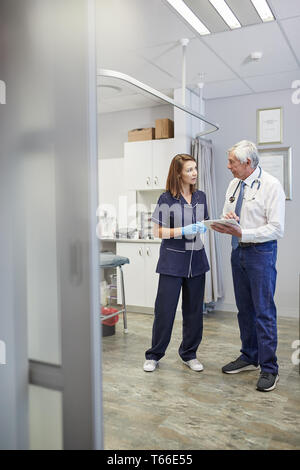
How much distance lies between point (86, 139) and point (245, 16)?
1.16m

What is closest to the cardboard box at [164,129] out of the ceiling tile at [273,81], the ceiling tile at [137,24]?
the ceiling tile at [273,81]

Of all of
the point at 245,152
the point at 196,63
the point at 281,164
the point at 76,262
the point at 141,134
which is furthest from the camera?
the point at 141,134

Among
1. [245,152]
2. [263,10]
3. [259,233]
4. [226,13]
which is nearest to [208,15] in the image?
[226,13]

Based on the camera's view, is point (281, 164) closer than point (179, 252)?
No

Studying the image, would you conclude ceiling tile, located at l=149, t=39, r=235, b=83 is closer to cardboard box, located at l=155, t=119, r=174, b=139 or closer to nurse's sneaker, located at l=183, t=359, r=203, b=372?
cardboard box, located at l=155, t=119, r=174, b=139

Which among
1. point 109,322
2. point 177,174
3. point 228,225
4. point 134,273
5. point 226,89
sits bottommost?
point 109,322

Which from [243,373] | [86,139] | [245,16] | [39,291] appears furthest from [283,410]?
[245,16]

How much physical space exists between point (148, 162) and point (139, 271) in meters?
0.80

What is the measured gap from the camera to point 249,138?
2.28 m

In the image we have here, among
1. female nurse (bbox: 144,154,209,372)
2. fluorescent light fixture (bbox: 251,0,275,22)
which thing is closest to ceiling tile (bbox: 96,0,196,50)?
fluorescent light fixture (bbox: 251,0,275,22)

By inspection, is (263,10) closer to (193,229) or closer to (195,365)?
(193,229)

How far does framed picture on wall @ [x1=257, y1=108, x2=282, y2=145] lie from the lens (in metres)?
2.26

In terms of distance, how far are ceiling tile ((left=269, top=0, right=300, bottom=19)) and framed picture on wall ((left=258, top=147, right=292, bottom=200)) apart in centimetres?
86

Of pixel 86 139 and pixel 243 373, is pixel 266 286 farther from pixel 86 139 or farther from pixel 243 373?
pixel 86 139
